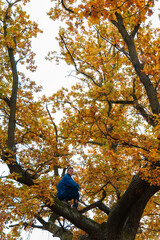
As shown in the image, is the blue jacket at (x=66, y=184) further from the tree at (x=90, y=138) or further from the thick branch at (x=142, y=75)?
the thick branch at (x=142, y=75)

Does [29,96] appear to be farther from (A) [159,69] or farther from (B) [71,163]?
(A) [159,69]

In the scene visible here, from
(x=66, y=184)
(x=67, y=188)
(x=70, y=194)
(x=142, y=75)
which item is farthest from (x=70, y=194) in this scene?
(x=142, y=75)

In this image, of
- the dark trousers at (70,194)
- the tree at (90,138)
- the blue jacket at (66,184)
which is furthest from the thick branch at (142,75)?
the dark trousers at (70,194)

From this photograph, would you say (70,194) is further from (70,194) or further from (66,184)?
(66,184)

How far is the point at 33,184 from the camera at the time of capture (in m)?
6.74

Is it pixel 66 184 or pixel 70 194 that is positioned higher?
pixel 66 184

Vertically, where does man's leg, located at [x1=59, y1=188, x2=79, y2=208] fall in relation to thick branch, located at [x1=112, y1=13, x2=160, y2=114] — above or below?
below

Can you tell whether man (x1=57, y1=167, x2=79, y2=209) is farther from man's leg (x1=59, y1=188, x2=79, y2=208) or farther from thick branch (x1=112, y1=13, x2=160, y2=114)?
thick branch (x1=112, y1=13, x2=160, y2=114)

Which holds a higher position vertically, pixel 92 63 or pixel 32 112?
pixel 92 63

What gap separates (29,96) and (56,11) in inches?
161

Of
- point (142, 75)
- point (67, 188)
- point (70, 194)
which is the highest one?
point (142, 75)

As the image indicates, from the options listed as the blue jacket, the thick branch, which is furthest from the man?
the thick branch

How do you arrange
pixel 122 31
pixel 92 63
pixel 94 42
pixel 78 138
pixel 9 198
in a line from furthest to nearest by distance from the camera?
pixel 94 42 < pixel 92 63 < pixel 78 138 < pixel 122 31 < pixel 9 198

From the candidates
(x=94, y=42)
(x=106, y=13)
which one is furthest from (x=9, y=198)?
(x=94, y=42)
